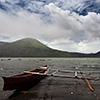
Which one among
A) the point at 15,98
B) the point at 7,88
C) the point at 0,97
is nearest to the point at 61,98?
the point at 15,98

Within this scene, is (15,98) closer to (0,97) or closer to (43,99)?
(0,97)

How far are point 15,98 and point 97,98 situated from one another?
730cm

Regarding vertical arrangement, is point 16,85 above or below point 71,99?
above

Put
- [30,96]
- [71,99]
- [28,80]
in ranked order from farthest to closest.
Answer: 1. [28,80]
2. [30,96]
3. [71,99]

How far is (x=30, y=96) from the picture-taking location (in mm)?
8180

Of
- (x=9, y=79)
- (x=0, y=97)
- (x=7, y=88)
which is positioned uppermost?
(x=9, y=79)

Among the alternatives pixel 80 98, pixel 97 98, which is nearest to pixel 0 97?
pixel 80 98

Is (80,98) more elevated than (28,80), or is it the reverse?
(28,80)

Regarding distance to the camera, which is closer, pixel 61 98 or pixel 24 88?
pixel 61 98

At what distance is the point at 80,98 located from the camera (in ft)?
→ 25.6

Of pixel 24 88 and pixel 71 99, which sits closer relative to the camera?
pixel 71 99

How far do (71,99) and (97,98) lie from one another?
Result: 7.74 ft

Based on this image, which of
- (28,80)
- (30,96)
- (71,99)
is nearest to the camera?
(71,99)

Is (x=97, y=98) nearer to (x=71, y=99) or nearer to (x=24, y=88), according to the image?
(x=71, y=99)
